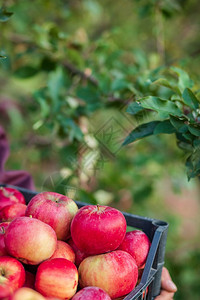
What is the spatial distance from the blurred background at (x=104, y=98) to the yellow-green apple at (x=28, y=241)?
392 mm

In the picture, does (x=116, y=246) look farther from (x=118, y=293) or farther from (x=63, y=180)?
(x=63, y=180)

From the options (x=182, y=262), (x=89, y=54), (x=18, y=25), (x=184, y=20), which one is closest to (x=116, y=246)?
(x=89, y=54)

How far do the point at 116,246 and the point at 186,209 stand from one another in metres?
3.07

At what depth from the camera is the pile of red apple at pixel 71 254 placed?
649 mm

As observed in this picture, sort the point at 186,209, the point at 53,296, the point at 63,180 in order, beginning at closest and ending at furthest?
the point at 53,296, the point at 63,180, the point at 186,209

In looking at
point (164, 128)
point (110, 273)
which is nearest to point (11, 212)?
point (110, 273)

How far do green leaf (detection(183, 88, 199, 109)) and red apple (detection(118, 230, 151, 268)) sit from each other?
36cm

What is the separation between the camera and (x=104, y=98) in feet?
4.83

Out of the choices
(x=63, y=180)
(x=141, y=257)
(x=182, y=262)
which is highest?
(x=141, y=257)

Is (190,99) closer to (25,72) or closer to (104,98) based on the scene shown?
(104,98)

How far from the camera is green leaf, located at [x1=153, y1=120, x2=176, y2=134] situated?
33.5 inches

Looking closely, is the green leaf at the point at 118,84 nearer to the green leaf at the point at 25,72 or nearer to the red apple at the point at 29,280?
the green leaf at the point at 25,72

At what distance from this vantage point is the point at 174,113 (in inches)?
32.0

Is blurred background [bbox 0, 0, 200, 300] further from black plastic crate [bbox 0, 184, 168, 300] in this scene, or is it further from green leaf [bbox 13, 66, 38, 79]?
black plastic crate [bbox 0, 184, 168, 300]
